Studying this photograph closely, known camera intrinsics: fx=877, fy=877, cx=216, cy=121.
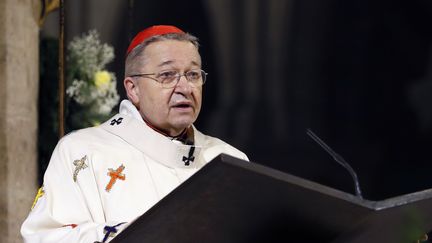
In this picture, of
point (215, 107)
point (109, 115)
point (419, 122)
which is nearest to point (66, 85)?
point (109, 115)

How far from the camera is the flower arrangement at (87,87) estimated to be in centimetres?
517

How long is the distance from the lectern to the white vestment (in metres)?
0.54

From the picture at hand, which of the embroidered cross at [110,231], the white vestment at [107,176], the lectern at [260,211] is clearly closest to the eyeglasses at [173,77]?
the white vestment at [107,176]

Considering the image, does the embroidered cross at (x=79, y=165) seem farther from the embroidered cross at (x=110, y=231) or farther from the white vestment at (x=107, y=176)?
the embroidered cross at (x=110, y=231)

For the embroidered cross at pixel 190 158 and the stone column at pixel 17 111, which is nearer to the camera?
the embroidered cross at pixel 190 158

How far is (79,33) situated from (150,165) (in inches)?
86.7

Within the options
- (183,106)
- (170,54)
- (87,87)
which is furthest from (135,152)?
(87,87)

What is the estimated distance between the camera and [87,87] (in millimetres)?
5184

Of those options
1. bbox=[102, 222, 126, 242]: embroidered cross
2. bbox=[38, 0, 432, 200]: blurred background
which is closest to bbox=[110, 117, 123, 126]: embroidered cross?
bbox=[102, 222, 126, 242]: embroidered cross

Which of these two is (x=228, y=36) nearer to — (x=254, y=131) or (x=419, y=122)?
(x=254, y=131)

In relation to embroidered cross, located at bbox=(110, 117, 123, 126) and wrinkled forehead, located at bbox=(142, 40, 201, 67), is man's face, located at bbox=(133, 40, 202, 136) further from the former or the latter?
embroidered cross, located at bbox=(110, 117, 123, 126)

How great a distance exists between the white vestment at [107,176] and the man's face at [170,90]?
0.41 ft

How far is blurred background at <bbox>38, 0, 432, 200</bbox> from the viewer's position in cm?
597

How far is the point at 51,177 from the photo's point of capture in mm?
3139
